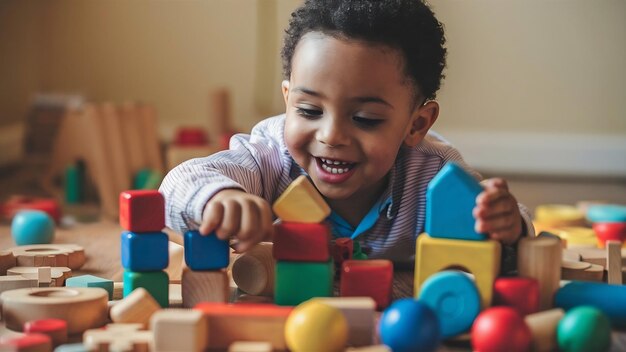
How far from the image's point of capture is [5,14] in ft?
8.10

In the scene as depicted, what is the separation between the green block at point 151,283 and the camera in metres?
1.00

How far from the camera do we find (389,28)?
1.11m

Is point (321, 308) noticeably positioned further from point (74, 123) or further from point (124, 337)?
point (74, 123)

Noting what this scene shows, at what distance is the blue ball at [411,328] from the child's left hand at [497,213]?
0.16 m

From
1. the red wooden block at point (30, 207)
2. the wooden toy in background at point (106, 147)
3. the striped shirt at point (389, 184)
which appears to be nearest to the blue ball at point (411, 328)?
the striped shirt at point (389, 184)

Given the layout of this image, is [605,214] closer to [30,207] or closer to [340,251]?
[340,251]

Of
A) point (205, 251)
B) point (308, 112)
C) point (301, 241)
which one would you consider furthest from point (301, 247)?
point (308, 112)

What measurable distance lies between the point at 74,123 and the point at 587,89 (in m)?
1.47

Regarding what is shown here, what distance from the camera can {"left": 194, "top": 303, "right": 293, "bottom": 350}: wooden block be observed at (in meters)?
0.87

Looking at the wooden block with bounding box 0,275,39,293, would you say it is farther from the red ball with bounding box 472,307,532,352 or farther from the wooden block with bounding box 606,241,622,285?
the wooden block with bounding box 606,241,622,285

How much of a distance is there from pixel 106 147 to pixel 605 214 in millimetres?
1131

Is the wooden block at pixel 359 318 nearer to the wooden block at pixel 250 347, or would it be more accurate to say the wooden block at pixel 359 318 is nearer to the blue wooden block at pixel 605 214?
the wooden block at pixel 250 347

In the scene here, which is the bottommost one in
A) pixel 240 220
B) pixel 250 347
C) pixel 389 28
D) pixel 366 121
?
pixel 250 347

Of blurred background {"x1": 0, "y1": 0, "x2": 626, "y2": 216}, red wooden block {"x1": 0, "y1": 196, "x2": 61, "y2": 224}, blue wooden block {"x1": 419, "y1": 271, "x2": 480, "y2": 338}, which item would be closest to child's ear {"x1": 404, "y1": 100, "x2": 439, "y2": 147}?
blue wooden block {"x1": 419, "y1": 271, "x2": 480, "y2": 338}
